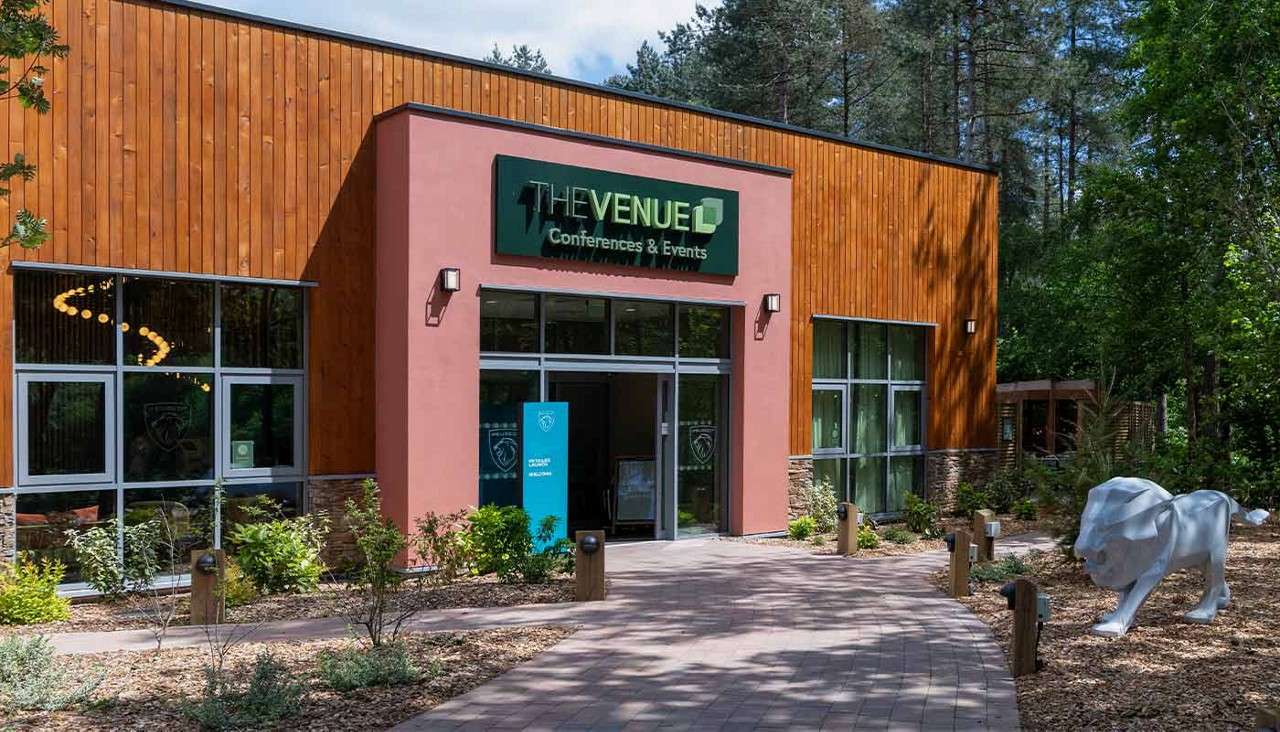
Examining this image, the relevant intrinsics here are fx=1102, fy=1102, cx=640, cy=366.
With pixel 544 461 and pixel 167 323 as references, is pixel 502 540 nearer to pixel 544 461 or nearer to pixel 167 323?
pixel 544 461

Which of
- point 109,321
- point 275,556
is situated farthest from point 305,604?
point 109,321

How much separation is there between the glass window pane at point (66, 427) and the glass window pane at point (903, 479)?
12.0m

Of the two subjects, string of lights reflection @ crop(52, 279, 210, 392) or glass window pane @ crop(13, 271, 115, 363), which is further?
string of lights reflection @ crop(52, 279, 210, 392)

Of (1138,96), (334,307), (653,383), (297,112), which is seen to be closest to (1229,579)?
(653,383)

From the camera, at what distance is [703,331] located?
50.2 feet

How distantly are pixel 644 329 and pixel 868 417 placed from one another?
513cm

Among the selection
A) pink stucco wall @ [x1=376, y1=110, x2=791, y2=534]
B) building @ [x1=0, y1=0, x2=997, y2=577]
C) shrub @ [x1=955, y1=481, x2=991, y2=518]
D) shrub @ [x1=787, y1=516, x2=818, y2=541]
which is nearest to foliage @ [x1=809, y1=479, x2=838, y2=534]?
building @ [x1=0, y1=0, x2=997, y2=577]

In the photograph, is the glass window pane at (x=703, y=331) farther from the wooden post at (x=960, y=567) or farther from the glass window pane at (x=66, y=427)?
the glass window pane at (x=66, y=427)

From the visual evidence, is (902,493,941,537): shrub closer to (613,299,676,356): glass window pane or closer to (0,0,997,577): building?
(0,0,997,577): building

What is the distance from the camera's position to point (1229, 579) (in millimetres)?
11172

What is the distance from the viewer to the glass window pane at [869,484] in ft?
58.4

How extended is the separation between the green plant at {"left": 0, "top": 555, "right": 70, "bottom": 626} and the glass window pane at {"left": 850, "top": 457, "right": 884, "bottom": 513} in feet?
38.1

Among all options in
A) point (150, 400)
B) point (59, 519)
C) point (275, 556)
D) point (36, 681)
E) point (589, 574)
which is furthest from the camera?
point (150, 400)

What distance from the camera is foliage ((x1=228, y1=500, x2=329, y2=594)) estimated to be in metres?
10.9
